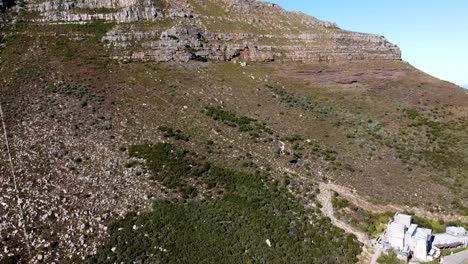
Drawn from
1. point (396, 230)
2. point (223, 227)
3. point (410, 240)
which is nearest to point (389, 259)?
point (410, 240)

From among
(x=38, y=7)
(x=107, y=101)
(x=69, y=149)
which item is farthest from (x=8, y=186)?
(x=38, y=7)

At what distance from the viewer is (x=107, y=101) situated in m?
44.5

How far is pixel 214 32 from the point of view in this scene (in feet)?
214

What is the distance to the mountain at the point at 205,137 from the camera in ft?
97.2

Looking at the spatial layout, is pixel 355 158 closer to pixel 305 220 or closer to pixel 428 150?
pixel 428 150

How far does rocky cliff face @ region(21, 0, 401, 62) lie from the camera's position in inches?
2293

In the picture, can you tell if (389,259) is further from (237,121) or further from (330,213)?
(237,121)

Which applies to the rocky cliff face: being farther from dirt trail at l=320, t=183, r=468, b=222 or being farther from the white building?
the white building

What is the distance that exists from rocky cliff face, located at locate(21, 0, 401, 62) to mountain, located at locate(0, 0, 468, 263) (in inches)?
11.2

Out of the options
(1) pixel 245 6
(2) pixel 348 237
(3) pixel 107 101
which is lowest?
(2) pixel 348 237

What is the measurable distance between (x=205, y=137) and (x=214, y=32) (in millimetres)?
28141

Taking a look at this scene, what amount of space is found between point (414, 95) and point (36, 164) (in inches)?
2178

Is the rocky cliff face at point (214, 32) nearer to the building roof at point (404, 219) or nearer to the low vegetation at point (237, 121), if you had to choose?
the low vegetation at point (237, 121)

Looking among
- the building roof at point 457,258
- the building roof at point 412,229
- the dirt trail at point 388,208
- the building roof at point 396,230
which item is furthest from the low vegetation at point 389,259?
the dirt trail at point 388,208
